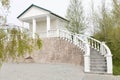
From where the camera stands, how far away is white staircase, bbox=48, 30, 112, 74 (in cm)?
957

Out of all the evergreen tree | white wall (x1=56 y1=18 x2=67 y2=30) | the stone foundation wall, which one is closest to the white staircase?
the stone foundation wall

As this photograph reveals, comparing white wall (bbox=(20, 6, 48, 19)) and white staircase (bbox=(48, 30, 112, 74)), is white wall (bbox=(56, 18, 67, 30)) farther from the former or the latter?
white staircase (bbox=(48, 30, 112, 74))

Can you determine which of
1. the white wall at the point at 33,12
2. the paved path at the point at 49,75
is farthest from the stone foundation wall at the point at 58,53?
the white wall at the point at 33,12

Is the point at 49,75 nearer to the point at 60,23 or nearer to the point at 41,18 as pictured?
the point at 41,18

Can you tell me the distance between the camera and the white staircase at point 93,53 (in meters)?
9.57

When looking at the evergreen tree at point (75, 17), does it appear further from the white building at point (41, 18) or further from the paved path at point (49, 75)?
the paved path at point (49, 75)

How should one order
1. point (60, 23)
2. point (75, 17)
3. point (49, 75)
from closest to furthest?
point (49, 75) → point (60, 23) → point (75, 17)

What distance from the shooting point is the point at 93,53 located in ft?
40.8

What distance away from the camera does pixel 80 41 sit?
1282 cm

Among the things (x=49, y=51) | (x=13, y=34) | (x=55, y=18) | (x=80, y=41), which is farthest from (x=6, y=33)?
(x=55, y=18)

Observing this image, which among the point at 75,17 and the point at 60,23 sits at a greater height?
the point at 75,17

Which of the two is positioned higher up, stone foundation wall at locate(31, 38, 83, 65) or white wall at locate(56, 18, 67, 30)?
white wall at locate(56, 18, 67, 30)

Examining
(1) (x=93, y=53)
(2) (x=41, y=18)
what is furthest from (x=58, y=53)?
(2) (x=41, y=18)

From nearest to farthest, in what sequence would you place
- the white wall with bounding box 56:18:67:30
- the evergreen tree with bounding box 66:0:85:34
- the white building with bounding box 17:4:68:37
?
the white building with bounding box 17:4:68:37 → the white wall with bounding box 56:18:67:30 → the evergreen tree with bounding box 66:0:85:34
